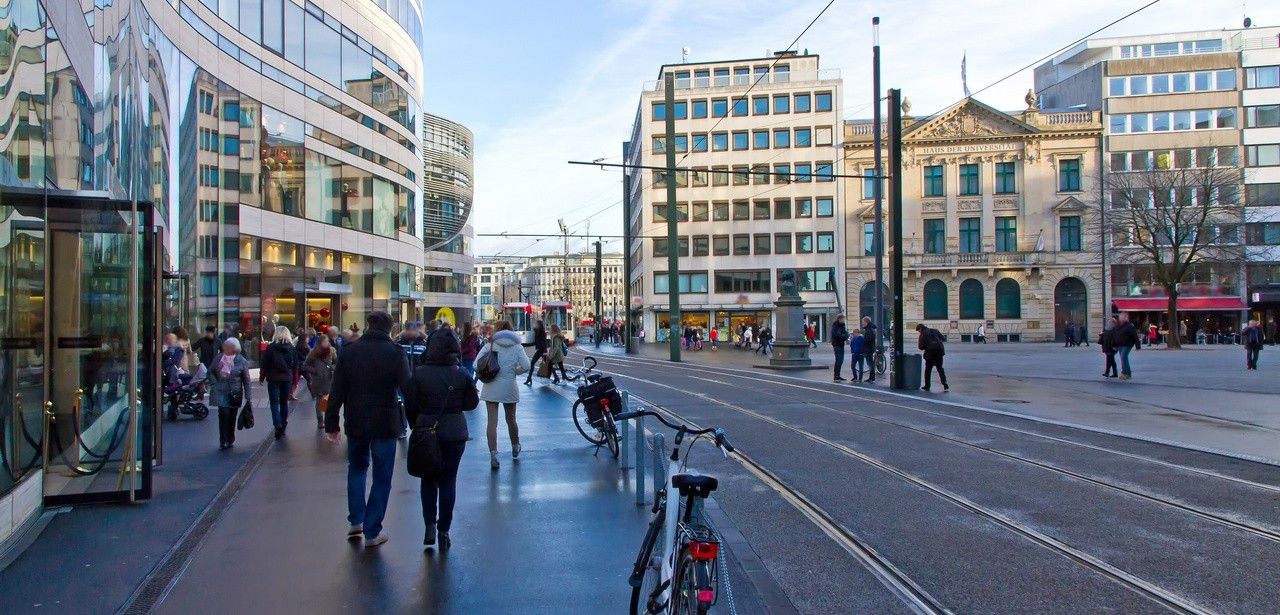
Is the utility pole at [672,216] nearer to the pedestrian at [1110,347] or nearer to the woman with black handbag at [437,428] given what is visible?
the pedestrian at [1110,347]

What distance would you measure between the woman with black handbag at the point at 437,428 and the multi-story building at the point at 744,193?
63.3m

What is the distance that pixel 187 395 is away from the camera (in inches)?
617

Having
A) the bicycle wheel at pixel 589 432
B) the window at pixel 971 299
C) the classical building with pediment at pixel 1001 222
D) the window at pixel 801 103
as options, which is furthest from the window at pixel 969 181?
the bicycle wheel at pixel 589 432

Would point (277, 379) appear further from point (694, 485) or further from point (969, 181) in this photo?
point (969, 181)

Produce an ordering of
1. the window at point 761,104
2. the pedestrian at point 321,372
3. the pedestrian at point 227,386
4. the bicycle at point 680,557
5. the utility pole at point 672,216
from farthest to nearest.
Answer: the window at point 761,104 → the utility pole at point 672,216 → the pedestrian at point 321,372 → the pedestrian at point 227,386 → the bicycle at point 680,557

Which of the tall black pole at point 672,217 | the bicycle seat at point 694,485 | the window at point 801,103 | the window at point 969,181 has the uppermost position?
the window at point 801,103

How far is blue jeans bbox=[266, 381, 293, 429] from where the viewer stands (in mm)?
13141

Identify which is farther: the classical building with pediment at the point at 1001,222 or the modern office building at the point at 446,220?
the modern office building at the point at 446,220

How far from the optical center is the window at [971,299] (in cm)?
6606

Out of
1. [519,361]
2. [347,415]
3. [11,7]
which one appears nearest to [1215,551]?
[347,415]

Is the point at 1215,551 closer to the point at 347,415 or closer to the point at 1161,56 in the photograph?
the point at 347,415

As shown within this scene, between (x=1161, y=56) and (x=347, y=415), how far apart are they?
72.6m

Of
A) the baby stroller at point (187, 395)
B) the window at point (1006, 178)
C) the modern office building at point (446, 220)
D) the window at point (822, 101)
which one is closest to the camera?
the baby stroller at point (187, 395)

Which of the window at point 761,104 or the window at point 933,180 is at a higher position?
the window at point 761,104
